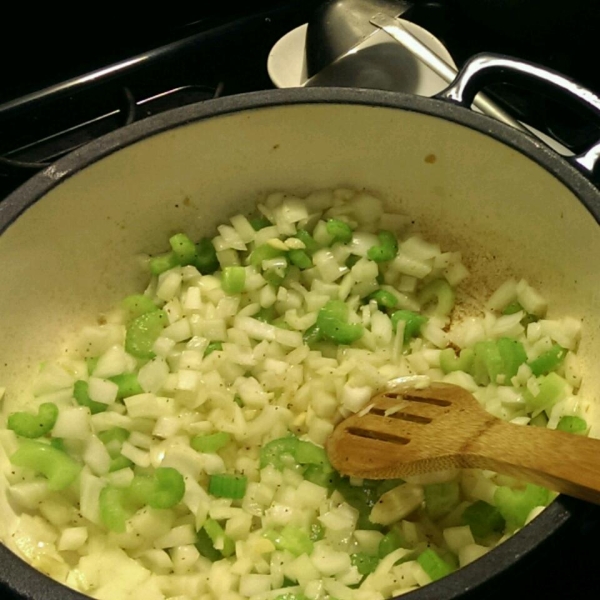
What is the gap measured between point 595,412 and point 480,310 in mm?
283

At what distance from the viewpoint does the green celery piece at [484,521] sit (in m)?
0.86

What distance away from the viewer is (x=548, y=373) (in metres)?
0.97

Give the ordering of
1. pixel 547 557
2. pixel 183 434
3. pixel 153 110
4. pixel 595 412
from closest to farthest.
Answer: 1. pixel 547 557
2. pixel 595 412
3. pixel 183 434
4. pixel 153 110

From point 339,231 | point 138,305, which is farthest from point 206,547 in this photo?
point 339,231

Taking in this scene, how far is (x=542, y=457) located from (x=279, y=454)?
389mm

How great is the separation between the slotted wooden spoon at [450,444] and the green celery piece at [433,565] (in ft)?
0.30

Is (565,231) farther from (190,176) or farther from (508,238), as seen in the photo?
(190,176)

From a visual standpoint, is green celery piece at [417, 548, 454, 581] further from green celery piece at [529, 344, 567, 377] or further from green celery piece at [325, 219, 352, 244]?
green celery piece at [325, 219, 352, 244]

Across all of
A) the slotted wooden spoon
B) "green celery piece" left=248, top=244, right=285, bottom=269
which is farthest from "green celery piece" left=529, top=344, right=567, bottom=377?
"green celery piece" left=248, top=244, right=285, bottom=269

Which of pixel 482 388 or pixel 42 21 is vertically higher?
pixel 42 21

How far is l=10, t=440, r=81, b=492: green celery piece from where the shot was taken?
36.3 inches

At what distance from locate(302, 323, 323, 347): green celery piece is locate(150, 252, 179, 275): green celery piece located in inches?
9.1

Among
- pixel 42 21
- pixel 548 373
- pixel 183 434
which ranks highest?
pixel 42 21

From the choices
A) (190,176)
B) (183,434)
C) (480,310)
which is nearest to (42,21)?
(190,176)
